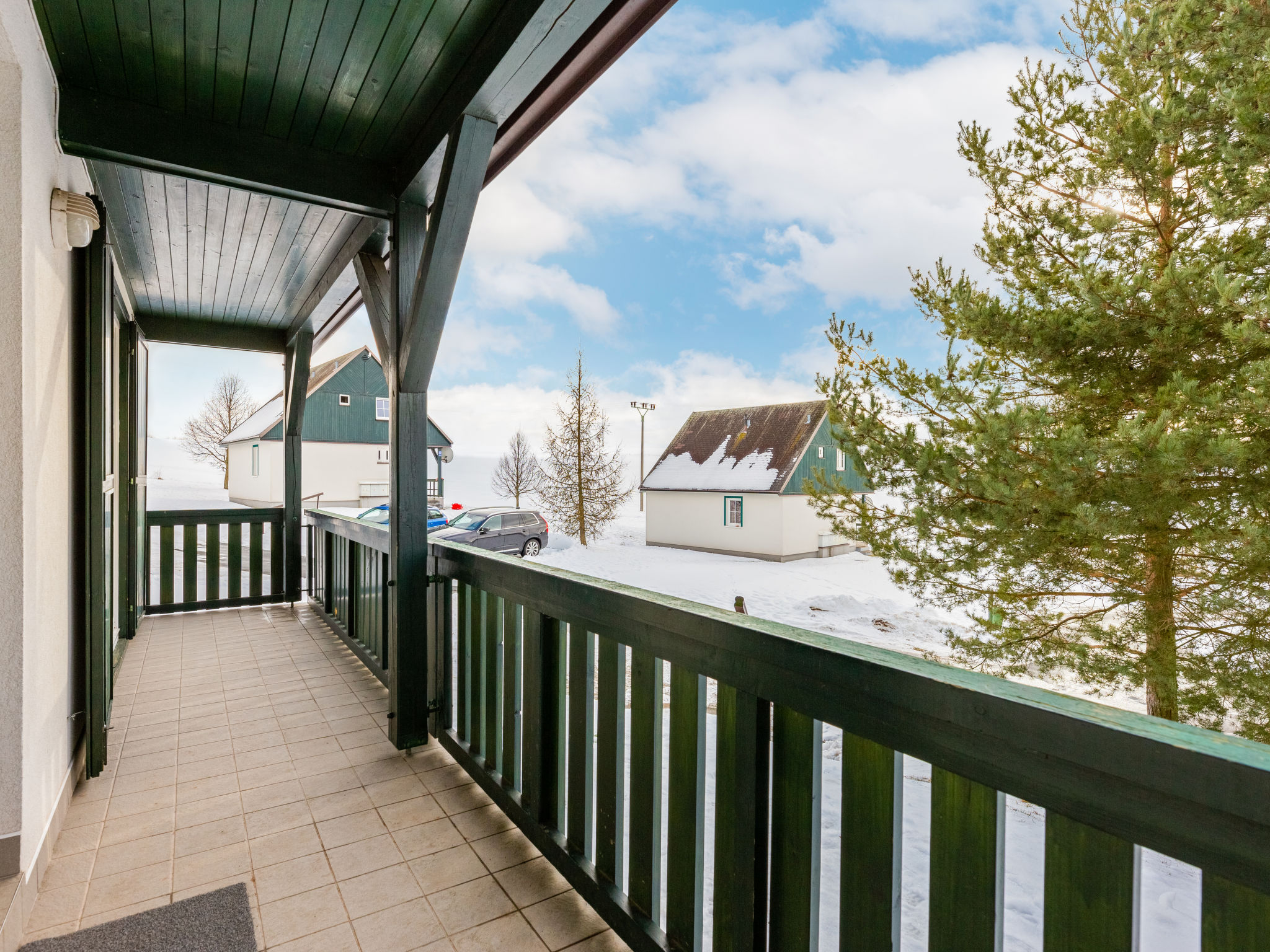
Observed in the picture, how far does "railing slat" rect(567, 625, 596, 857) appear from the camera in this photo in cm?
172

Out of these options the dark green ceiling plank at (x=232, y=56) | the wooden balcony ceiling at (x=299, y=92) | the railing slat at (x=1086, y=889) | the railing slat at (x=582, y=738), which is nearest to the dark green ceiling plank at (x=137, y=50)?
the wooden balcony ceiling at (x=299, y=92)

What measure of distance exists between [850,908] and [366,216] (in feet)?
9.75

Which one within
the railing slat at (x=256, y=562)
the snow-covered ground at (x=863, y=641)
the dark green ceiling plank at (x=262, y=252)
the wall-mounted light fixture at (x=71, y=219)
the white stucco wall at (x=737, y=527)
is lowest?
the snow-covered ground at (x=863, y=641)

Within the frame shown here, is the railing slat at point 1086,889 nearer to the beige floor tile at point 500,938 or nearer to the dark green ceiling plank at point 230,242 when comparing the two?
the beige floor tile at point 500,938

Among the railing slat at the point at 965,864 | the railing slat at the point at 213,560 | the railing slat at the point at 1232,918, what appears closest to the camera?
the railing slat at the point at 1232,918

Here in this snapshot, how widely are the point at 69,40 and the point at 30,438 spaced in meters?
1.20

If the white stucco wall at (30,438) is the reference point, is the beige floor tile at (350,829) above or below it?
below

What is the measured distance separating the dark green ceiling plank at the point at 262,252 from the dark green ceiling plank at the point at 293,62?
0.38m

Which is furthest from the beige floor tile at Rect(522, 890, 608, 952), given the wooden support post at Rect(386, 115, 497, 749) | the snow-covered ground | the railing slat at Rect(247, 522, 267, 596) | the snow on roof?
the snow on roof

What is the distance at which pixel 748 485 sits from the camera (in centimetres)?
1694

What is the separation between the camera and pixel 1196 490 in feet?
14.1

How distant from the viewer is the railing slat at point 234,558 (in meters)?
5.13

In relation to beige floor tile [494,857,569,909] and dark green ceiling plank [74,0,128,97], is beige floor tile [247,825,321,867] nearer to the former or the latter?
beige floor tile [494,857,569,909]

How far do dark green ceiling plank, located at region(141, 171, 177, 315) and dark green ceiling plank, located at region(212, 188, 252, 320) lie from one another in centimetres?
24
